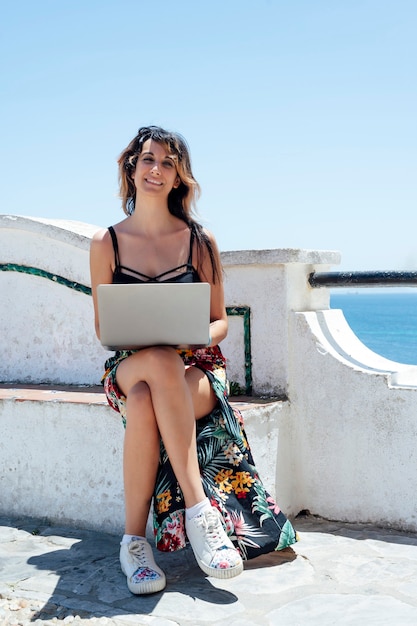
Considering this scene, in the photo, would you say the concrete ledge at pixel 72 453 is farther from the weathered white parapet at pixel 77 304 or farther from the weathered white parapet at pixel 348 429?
the weathered white parapet at pixel 77 304

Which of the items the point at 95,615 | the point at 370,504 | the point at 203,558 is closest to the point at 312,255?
the point at 370,504

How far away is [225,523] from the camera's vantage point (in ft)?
10.0

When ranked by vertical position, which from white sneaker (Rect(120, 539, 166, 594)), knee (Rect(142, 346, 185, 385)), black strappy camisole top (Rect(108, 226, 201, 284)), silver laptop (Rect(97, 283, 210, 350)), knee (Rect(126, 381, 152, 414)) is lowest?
white sneaker (Rect(120, 539, 166, 594))

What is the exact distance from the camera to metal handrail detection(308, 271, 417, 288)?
12.0ft

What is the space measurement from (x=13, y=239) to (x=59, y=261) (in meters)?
0.38

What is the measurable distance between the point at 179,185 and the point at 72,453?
4.53 ft

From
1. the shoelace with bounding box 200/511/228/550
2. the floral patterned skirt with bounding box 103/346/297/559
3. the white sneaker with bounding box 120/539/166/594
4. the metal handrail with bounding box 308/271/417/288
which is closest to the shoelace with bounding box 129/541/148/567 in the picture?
the white sneaker with bounding box 120/539/166/594

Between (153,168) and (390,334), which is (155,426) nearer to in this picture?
(153,168)

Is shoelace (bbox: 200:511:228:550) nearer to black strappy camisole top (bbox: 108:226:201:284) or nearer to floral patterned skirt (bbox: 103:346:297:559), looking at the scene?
floral patterned skirt (bbox: 103:346:297:559)

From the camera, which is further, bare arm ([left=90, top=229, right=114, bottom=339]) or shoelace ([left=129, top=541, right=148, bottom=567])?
bare arm ([left=90, top=229, right=114, bottom=339])

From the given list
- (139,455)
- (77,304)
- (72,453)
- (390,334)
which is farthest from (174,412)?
(390,334)

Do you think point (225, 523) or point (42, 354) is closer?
point (225, 523)

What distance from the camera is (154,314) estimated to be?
9.25 ft

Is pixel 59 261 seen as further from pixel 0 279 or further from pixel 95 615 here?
pixel 95 615
